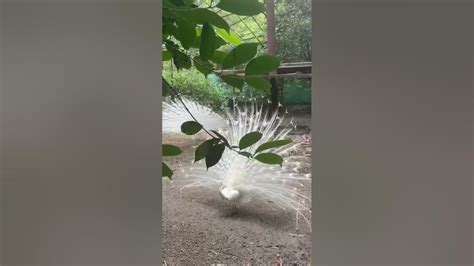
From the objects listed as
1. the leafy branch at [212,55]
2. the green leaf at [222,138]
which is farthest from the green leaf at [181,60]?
the green leaf at [222,138]

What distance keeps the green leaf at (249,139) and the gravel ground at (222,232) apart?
0.19 ft

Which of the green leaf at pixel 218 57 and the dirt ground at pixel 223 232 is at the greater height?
the green leaf at pixel 218 57

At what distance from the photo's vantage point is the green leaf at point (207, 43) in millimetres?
543

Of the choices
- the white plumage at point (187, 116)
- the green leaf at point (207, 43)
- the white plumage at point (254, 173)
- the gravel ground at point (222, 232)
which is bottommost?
the gravel ground at point (222, 232)

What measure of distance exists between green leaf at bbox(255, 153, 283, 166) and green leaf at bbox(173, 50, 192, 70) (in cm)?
18

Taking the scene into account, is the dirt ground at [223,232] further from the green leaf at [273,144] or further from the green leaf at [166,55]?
the green leaf at [166,55]

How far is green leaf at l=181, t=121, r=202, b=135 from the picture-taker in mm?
529

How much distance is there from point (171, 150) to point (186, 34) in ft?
0.61

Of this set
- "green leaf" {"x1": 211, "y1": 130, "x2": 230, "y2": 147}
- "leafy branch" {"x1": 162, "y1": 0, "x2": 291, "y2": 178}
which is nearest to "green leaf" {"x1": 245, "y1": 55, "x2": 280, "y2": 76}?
"leafy branch" {"x1": 162, "y1": 0, "x2": 291, "y2": 178}

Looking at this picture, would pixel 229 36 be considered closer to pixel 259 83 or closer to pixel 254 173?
pixel 259 83
